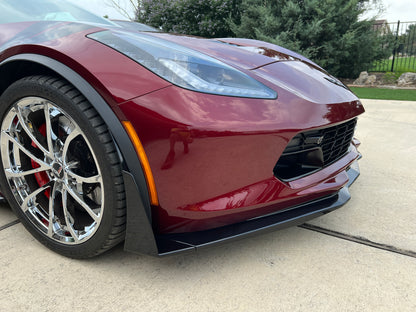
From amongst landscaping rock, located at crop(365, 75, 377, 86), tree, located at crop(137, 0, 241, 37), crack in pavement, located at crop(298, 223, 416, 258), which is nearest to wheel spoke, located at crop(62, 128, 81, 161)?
crack in pavement, located at crop(298, 223, 416, 258)

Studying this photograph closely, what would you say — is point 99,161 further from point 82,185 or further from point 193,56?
point 193,56

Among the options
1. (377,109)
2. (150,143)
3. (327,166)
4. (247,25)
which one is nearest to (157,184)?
A: (150,143)

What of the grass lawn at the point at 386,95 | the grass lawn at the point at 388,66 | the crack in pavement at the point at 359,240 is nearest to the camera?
the crack in pavement at the point at 359,240

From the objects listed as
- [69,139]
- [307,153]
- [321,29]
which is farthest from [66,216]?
[321,29]

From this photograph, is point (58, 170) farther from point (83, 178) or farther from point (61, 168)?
point (83, 178)

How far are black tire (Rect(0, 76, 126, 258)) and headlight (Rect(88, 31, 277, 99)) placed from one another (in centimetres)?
26

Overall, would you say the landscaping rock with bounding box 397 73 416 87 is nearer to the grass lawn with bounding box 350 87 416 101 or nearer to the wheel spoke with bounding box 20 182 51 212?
the grass lawn with bounding box 350 87 416 101

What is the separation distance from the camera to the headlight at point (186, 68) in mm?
1184

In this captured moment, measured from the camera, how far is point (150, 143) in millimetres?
1136

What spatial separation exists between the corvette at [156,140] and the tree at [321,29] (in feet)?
23.8

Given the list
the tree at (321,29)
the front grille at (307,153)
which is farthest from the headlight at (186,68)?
the tree at (321,29)

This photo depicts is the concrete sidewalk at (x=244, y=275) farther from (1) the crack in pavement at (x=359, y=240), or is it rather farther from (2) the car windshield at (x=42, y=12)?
(2) the car windshield at (x=42, y=12)

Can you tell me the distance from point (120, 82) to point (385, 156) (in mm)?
2486

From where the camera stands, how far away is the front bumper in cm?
119
